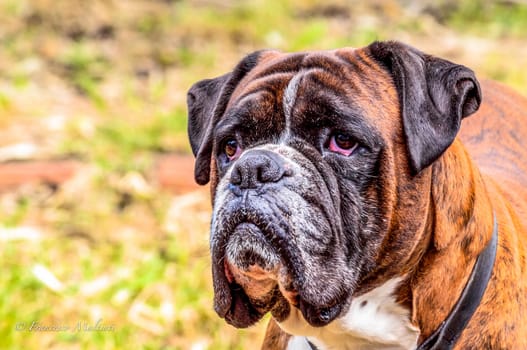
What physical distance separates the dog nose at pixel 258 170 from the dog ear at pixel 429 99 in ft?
1.45

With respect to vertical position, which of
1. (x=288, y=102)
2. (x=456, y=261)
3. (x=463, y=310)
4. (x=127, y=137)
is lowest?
(x=127, y=137)

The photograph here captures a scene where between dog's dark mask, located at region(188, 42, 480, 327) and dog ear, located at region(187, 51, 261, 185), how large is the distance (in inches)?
12.3

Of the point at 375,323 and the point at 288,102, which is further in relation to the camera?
the point at 375,323

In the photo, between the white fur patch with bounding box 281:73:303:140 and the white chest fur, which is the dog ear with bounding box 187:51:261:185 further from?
the white chest fur

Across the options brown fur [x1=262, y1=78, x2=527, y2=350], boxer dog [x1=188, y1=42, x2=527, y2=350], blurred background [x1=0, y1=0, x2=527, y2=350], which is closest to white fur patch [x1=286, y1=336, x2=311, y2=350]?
boxer dog [x1=188, y1=42, x2=527, y2=350]

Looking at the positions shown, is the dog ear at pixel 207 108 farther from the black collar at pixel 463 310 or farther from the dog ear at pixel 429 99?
the black collar at pixel 463 310

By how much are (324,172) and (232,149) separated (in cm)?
42

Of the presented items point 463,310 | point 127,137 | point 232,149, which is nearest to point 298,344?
point 463,310

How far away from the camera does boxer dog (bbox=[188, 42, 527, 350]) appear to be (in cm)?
279

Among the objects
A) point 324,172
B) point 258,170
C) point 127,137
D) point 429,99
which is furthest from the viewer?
point 127,137

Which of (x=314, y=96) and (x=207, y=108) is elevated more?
(x=314, y=96)

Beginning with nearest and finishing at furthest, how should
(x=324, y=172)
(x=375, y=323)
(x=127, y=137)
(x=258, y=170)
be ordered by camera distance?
(x=258, y=170)
(x=324, y=172)
(x=375, y=323)
(x=127, y=137)

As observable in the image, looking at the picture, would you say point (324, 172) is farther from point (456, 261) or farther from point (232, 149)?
point (456, 261)

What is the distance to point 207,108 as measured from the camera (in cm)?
355
